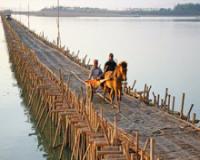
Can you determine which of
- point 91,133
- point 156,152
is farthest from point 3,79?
point 156,152

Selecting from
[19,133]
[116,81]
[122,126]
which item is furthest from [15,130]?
[122,126]

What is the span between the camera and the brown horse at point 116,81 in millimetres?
17062

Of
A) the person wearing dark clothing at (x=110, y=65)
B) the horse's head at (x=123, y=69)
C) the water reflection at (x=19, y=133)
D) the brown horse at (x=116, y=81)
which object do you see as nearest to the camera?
the horse's head at (x=123, y=69)

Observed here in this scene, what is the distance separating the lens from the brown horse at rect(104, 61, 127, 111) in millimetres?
17062

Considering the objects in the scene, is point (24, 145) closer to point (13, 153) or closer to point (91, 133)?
point (13, 153)

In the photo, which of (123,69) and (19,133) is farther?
(19,133)

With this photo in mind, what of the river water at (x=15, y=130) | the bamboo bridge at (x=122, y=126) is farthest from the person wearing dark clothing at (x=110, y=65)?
the river water at (x=15, y=130)

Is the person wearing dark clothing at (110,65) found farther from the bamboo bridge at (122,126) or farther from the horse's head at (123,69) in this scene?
the horse's head at (123,69)

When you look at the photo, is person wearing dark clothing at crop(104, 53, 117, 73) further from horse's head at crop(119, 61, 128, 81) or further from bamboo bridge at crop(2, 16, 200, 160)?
horse's head at crop(119, 61, 128, 81)

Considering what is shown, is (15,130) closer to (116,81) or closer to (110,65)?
(110,65)

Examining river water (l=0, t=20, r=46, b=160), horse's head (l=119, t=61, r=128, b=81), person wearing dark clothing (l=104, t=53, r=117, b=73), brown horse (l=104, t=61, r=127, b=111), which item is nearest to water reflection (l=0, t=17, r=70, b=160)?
river water (l=0, t=20, r=46, b=160)

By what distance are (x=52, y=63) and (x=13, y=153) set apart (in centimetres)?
1101

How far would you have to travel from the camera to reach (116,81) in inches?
693

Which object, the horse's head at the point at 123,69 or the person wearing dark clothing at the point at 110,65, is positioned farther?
the person wearing dark clothing at the point at 110,65
